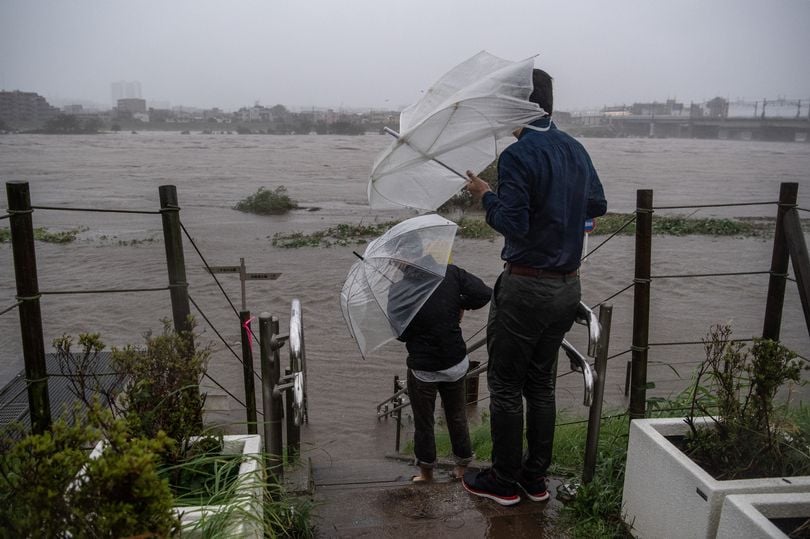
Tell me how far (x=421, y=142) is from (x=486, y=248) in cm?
1481

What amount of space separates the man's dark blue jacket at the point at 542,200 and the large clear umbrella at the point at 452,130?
0.58ft

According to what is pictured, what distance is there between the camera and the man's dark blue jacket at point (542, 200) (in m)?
2.98

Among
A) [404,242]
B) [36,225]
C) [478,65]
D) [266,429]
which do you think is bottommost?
[36,225]

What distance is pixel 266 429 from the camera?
315 centimetres

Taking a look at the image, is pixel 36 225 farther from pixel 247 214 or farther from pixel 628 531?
pixel 628 531

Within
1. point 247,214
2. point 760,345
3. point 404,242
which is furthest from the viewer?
point 247,214

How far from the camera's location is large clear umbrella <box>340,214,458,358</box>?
3791 mm

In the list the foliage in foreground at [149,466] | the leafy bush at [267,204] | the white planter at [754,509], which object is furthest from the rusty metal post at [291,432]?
the leafy bush at [267,204]

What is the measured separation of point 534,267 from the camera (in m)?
3.08

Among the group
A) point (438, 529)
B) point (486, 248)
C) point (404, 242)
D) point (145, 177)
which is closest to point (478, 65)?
point (404, 242)

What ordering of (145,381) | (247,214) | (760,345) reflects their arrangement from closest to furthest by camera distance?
(145,381) → (760,345) → (247,214)

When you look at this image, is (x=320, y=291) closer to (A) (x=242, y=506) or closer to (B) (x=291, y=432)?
(B) (x=291, y=432)

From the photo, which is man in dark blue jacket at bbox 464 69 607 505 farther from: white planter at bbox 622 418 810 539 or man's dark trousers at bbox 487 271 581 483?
white planter at bbox 622 418 810 539

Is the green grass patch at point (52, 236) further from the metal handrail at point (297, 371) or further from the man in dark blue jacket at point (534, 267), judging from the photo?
the man in dark blue jacket at point (534, 267)
